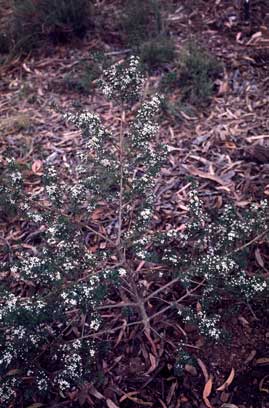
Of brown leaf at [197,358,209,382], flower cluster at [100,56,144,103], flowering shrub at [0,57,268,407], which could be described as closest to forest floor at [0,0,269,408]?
brown leaf at [197,358,209,382]

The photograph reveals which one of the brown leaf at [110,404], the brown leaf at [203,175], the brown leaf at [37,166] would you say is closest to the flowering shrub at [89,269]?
the brown leaf at [110,404]

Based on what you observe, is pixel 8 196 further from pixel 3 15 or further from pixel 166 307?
pixel 3 15

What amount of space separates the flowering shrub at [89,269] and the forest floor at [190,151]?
0.50 feet

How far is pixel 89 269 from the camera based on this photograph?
236 cm

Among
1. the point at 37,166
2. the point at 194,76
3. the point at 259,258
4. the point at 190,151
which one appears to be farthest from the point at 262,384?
the point at 194,76

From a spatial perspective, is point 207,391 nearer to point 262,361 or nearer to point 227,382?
point 227,382

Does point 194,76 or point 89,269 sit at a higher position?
point 194,76

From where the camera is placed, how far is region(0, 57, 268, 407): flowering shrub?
2.10m

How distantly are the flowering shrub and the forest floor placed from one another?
0.15 meters

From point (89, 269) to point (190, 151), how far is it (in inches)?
56.2

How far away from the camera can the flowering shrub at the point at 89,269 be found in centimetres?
210

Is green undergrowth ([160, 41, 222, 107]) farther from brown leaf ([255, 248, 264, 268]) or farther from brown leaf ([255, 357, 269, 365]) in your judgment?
brown leaf ([255, 357, 269, 365])

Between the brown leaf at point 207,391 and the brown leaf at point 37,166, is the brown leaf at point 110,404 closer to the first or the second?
the brown leaf at point 207,391

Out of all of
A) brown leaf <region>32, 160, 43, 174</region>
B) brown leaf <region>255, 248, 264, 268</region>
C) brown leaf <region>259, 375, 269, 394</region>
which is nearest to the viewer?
brown leaf <region>259, 375, 269, 394</region>
